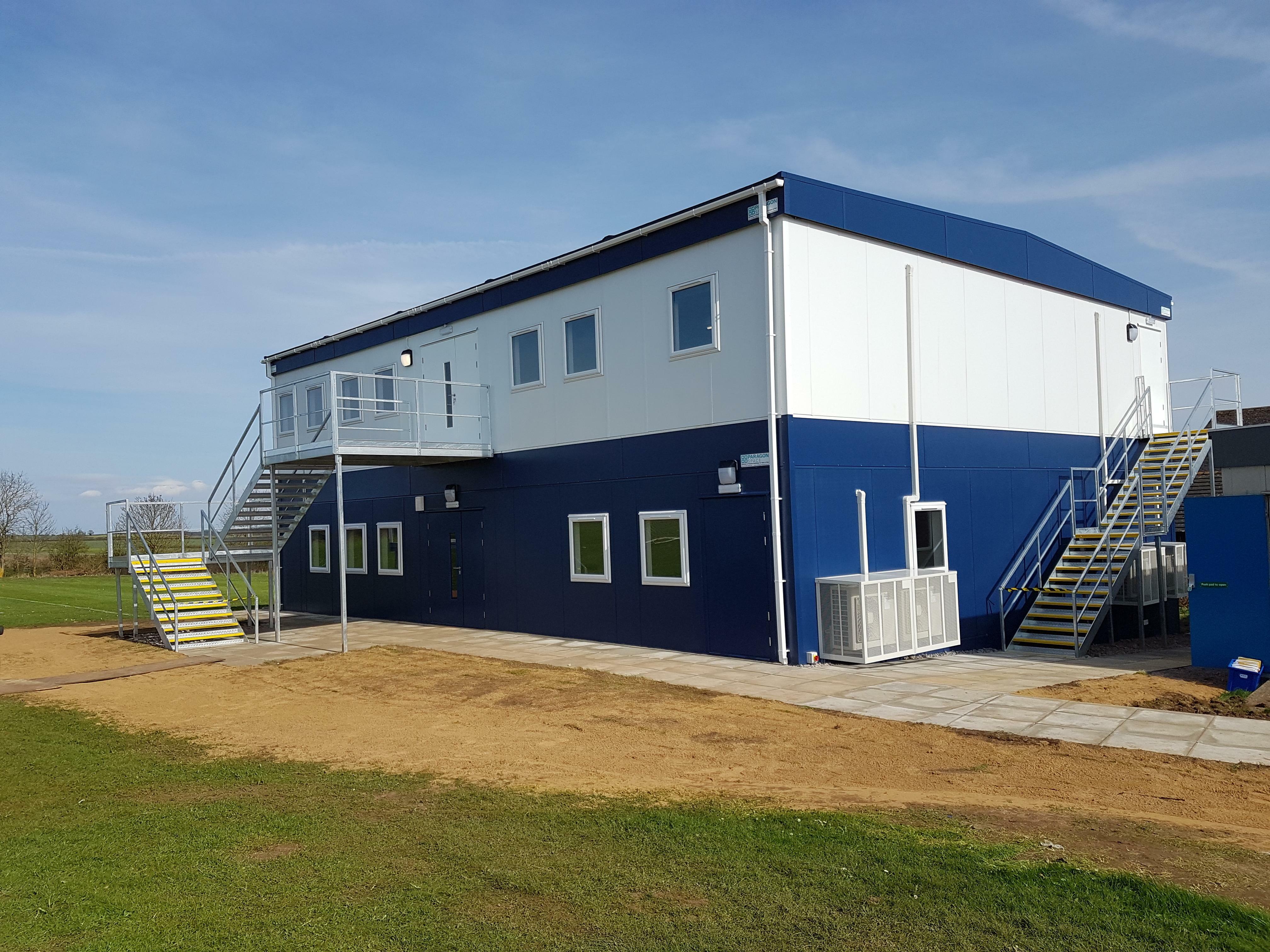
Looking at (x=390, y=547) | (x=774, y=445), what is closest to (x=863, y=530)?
(x=774, y=445)

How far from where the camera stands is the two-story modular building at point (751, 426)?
13906mm

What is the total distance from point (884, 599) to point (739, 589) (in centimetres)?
205

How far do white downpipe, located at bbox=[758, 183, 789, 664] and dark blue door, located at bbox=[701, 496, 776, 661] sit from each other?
17cm

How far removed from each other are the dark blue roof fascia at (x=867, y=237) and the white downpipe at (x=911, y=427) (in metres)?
0.84

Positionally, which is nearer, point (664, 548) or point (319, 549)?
point (664, 548)

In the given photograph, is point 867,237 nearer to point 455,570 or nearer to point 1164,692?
point 1164,692

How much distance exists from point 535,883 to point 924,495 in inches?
461

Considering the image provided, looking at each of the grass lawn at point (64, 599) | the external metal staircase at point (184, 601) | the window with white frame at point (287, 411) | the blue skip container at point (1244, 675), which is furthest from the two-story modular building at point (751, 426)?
the grass lawn at point (64, 599)

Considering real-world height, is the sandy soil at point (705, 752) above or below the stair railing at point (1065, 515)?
below

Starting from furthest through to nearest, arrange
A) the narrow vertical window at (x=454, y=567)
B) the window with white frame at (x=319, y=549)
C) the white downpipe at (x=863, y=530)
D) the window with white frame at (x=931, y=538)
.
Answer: the window with white frame at (x=319, y=549)
the narrow vertical window at (x=454, y=567)
the window with white frame at (x=931, y=538)
the white downpipe at (x=863, y=530)

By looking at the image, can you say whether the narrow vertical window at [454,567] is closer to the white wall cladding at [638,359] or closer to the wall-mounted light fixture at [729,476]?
the white wall cladding at [638,359]

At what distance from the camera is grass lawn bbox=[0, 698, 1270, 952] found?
14.9ft

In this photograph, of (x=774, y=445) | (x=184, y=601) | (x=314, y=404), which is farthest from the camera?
(x=314, y=404)

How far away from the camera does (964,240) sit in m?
16.4
